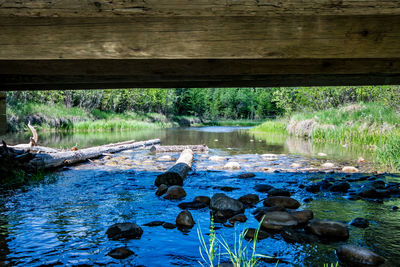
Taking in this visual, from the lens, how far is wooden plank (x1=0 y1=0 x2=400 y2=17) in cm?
215

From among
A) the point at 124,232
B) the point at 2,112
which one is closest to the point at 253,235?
the point at 124,232

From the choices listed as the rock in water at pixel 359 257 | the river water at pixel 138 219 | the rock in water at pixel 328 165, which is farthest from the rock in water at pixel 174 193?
the rock in water at pixel 328 165

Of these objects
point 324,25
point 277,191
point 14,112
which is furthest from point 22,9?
point 14,112

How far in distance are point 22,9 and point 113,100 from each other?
3846 centimetres

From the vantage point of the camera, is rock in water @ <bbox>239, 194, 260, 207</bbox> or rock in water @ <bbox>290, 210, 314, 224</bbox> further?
rock in water @ <bbox>239, 194, 260, 207</bbox>

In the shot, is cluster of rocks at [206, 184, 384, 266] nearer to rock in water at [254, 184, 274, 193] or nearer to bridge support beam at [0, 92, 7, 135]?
rock in water at [254, 184, 274, 193]

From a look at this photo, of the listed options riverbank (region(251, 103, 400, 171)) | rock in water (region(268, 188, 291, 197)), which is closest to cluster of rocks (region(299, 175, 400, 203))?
rock in water (region(268, 188, 291, 197))

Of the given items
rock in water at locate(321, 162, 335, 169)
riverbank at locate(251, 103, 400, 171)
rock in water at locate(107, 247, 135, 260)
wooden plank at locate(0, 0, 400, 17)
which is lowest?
rock in water at locate(321, 162, 335, 169)

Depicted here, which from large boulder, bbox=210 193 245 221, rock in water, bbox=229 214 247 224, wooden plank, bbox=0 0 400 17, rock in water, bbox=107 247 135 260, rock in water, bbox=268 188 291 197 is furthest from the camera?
rock in water, bbox=268 188 291 197

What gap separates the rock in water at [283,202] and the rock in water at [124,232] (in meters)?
2.16

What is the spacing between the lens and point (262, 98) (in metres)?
69.2

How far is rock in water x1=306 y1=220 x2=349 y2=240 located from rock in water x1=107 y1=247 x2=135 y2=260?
86.2 inches

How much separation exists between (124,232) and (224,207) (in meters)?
1.56

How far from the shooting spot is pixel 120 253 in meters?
2.92
